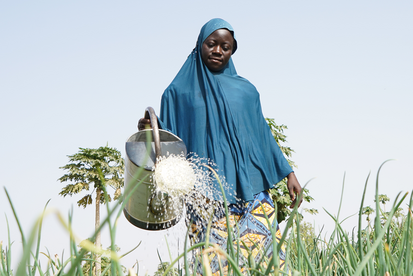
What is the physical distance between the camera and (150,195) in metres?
1.96

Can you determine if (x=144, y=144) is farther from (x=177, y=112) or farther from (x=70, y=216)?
(x=70, y=216)

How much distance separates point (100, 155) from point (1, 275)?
73.2 feet

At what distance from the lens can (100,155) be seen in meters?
22.9

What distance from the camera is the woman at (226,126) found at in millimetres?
2281

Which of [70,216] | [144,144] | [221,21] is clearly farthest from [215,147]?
[70,216]

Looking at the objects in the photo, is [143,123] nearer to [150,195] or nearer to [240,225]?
[150,195]

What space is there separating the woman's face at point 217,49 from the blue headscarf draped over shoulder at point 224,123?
1.3 inches

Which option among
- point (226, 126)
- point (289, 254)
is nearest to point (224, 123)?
point (226, 126)

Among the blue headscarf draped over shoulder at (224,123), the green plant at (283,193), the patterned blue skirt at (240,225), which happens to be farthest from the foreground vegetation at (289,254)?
the green plant at (283,193)

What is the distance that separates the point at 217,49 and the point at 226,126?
485 mm

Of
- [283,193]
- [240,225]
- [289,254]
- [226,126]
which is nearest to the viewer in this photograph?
[289,254]

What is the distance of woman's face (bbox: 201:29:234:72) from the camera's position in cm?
248

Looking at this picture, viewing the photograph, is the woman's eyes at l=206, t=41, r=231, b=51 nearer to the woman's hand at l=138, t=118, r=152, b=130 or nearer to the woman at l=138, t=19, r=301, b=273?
the woman at l=138, t=19, r=301, b=273

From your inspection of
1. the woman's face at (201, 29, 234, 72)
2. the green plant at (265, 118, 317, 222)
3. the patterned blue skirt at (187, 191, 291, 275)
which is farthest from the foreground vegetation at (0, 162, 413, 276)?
the green plant at (265, 118, 317, 222)
